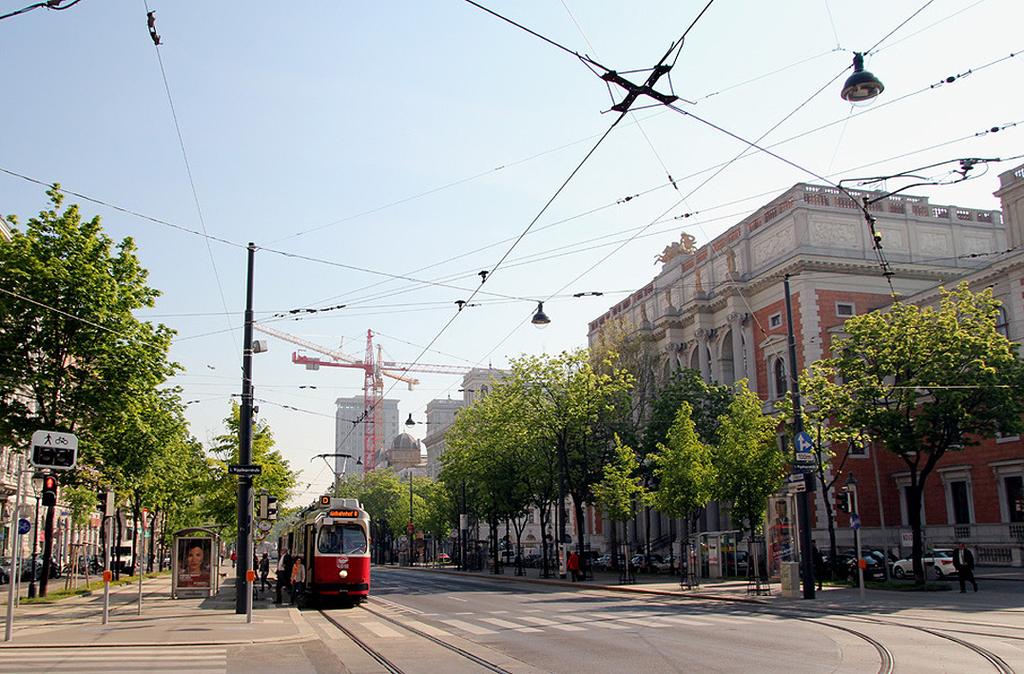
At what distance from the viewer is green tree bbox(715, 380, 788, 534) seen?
37781mm

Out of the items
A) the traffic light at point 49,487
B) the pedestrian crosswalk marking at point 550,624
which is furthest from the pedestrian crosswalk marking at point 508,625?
the traffic light at point 49,487

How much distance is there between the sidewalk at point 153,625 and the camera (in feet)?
59.9

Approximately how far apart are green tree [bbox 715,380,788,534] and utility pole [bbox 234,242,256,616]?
68.2 feet

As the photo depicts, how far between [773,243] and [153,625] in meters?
48.2

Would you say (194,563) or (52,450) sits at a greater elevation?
(52,450)

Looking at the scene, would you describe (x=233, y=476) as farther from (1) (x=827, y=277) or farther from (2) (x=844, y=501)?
(1) (x=827, y=277)

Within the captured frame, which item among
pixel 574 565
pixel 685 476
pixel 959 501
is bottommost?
pixel 574 565

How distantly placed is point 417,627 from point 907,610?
1254cm

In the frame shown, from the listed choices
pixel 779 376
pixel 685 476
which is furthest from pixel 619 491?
pixel 779 376

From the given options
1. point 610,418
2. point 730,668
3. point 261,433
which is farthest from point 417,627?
point 610,418

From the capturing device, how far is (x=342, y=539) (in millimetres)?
30047

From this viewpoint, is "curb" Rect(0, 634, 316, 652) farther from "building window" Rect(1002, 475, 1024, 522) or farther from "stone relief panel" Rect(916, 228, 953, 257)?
"stone relief panel" Rect(916, 228, 953, 257)

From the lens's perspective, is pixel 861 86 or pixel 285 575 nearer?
pixel 861 86

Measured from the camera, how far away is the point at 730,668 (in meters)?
13.6
